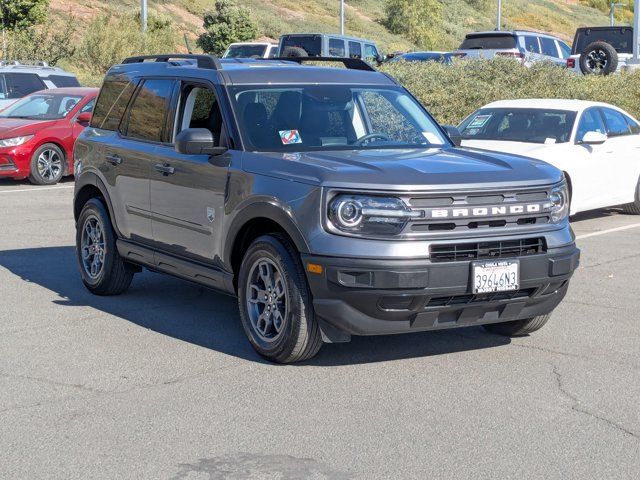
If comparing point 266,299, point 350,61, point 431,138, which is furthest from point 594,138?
point 266,299

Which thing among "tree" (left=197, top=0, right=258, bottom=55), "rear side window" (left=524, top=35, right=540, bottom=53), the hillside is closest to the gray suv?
"rear side window" (left=524, top=35, right=540, bottom=53)

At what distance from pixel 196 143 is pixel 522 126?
7384 millimetres

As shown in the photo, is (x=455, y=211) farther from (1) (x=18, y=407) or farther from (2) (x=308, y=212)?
(1) (x=18, y=407)

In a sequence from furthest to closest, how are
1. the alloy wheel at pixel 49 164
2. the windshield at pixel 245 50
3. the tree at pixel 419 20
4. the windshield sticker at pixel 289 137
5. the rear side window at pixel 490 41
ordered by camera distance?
the tree at pixel 419 20 < the windshield at pixel 245 50 < the rear side window at pixel 490 41 < the alloy wheel at pixel 49 164 < the windshield sticker at pixel 289 137

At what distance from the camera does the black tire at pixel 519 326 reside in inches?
294

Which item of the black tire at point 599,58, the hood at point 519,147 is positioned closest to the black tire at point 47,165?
the hood at point 519,147

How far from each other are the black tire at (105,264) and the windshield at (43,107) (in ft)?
32.4

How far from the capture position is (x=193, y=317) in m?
8.30

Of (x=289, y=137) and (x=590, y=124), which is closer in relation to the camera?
(x=289, y=137)

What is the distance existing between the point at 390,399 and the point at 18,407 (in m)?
1.99

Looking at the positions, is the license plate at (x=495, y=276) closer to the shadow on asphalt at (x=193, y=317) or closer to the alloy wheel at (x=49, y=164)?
the shadow on asphalt at (x=193, y=317)

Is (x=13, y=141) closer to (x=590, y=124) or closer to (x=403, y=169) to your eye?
(x=590, y=124)

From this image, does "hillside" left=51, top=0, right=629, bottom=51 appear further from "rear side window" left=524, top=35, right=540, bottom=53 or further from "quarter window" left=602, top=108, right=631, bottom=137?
"quarter window" left=602, top=108, right=631, bottom=137

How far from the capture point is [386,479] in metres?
4.91
